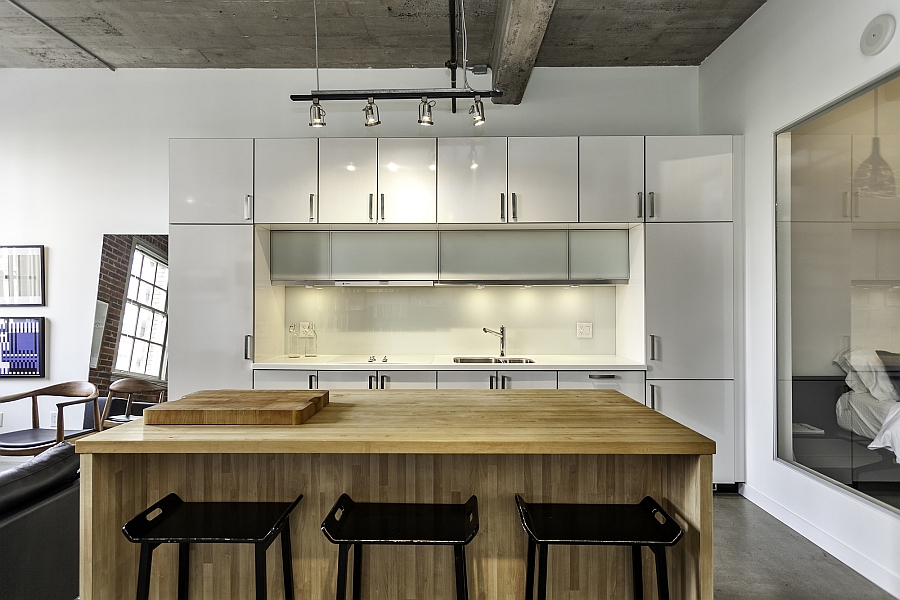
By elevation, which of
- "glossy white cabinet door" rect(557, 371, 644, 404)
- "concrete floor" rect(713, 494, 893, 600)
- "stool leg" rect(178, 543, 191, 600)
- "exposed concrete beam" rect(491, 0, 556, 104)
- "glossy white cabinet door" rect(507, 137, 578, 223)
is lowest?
"concrete floor" rect(713, 494, 893, 600)

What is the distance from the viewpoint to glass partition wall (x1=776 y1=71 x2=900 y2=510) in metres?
2.44

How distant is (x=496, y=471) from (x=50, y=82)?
4849 mm

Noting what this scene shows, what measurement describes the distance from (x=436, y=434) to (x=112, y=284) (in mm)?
3845

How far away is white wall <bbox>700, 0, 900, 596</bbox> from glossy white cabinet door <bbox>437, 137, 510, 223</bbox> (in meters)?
1.65

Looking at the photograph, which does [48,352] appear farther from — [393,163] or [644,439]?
[644,439]

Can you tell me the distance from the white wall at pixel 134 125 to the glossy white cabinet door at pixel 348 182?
62cm

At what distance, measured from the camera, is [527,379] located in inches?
148

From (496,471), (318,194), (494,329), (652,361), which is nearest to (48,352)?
(318,194)

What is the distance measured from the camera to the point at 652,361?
3.78 m

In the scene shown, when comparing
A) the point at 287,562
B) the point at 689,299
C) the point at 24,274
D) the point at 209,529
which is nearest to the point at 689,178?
the point at 689,299

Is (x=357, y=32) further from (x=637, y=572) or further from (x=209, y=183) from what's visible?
(x=637, y=572)

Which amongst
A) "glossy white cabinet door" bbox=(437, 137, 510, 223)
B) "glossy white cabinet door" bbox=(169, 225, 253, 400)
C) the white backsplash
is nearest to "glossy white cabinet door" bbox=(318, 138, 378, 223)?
"glossy white cabinet door" bbox=(437, 137, 510, 223)

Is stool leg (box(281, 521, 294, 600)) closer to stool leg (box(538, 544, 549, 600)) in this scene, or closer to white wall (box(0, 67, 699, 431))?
stool leg (box(538, 544, 549, 600))

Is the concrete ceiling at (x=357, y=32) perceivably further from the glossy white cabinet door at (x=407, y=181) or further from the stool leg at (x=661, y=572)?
→ the stool leg at (x=661, y=572)
